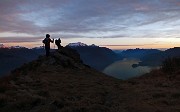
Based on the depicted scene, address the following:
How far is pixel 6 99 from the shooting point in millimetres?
15195

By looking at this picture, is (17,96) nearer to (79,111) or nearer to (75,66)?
(79,111)

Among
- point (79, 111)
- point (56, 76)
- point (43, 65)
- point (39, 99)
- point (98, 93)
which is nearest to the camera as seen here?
point (79, 111)

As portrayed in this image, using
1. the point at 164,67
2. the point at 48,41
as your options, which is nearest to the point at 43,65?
the point at 48,41

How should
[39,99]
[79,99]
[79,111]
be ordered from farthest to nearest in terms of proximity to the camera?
[79,99] → [39,99] → [79,111]

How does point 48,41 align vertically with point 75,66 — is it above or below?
above

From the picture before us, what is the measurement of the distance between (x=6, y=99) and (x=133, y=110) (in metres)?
5.92

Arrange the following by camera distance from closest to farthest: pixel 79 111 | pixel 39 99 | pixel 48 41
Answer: pixel 79 111, pixel 39 99, pixel 48 41

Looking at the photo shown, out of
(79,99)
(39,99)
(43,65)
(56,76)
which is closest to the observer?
(39,99)

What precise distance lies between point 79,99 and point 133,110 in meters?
3.35

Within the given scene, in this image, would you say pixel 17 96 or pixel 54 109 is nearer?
pixel 54 109

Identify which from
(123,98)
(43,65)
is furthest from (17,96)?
(43,65)

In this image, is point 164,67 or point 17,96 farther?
point 164,67

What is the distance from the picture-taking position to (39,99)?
14961mm

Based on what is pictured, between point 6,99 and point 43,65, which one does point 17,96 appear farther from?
point 43,65
